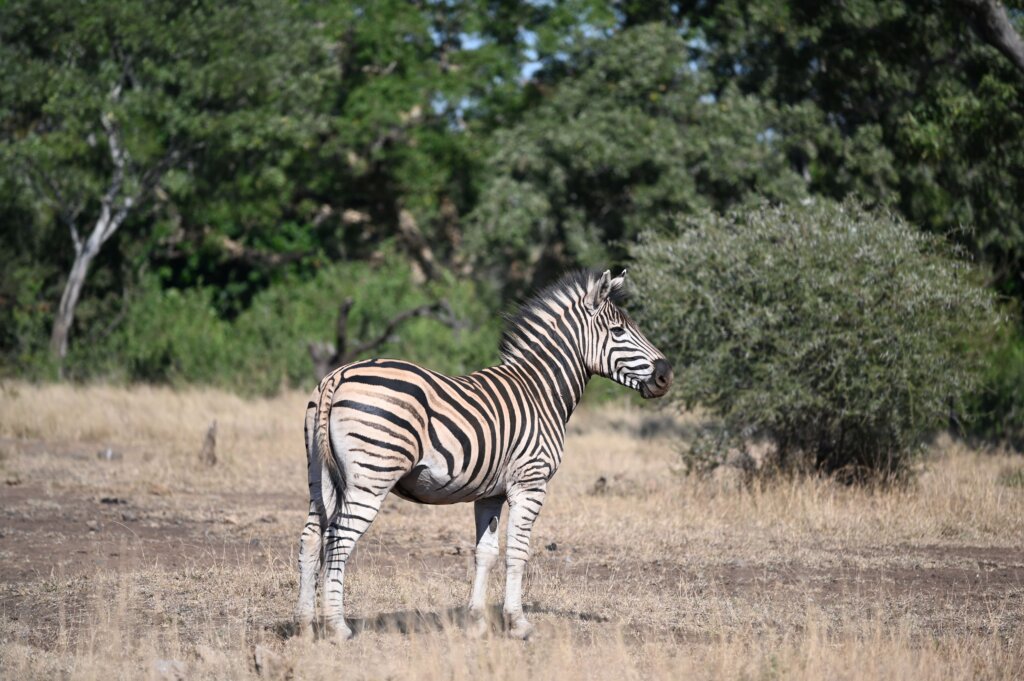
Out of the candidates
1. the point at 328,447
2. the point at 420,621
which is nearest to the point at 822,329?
the point at 420,621

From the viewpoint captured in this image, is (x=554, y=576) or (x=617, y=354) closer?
(x=617, y=354)

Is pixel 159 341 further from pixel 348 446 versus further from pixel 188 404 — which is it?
pixel 348 446

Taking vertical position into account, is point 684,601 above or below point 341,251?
above

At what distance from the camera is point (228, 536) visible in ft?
35.0

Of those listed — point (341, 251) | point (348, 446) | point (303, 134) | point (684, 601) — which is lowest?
point (341, 251)

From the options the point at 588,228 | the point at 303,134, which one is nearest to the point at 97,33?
the point at 303,134

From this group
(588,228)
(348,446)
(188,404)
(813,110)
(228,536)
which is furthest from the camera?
(588,228)

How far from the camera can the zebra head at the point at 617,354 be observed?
26.1 ft

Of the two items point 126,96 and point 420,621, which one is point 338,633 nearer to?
point 420,621

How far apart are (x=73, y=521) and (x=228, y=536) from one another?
1768 mm

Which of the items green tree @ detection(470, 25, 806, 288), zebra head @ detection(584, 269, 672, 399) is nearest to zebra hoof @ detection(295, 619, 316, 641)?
zebra head @ detection(584, 269, 672, 399)

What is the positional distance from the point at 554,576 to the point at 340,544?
→ 298cm

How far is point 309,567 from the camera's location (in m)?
6.82

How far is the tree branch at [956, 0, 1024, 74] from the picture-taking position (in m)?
14.7
